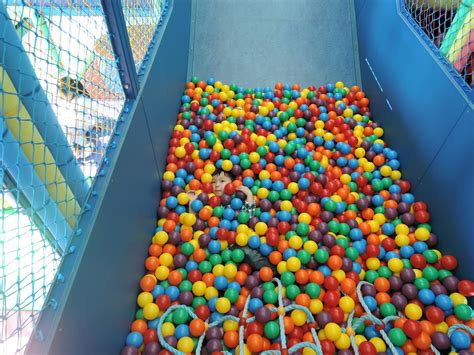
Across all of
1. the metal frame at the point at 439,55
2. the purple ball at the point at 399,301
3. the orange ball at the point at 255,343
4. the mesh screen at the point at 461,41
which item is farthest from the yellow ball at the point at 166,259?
the mesh screen at the point at 461,41

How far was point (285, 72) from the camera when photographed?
2779 mm

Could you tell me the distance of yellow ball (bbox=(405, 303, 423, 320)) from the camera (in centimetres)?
147

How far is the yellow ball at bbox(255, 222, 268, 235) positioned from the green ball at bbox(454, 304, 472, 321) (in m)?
0.85

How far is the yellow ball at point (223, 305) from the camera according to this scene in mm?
1508

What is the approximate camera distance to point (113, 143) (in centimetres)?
146

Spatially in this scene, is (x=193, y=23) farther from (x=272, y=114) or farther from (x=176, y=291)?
(x=176, y=291)

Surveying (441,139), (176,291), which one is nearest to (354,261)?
(441,139)

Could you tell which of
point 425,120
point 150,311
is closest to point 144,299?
point 150,311

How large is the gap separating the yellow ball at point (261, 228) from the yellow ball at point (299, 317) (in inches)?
17.0

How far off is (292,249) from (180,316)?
0.57 meters

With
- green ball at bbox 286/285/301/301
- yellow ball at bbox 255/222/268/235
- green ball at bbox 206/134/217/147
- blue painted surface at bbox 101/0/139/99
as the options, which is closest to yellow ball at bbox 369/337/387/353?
green ball at bbox 286/285/301/301

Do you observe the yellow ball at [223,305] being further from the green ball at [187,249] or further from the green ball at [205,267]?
the green ball at [187,249]

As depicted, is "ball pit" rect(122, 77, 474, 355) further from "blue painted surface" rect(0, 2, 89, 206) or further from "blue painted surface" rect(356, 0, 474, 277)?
"blue painted surface" rect(0, 2, 89, 206)

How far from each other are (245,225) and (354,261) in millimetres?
541
